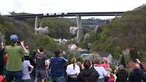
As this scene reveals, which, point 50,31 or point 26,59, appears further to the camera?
point 50,31

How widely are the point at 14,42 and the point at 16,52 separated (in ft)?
0.79

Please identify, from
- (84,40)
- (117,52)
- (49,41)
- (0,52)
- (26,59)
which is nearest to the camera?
(0,52)

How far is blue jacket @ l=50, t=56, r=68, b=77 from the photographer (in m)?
12.8

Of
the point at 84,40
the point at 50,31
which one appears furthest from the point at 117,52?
the point at 50,31

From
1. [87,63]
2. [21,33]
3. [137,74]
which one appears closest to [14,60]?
[87,63]

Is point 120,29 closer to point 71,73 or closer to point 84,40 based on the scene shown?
point 84,40

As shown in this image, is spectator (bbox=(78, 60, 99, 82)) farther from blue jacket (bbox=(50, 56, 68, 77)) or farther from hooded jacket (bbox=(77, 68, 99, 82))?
blue jacket (bbox=(50, 56, 68, 77))

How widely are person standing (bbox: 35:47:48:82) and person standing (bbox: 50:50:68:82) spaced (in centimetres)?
34

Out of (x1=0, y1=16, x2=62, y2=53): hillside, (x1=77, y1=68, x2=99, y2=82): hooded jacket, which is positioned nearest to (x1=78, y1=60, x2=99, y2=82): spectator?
(x1=77, y1=68, x2=99, y2=82): hooded jacket

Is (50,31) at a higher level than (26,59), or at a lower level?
lower

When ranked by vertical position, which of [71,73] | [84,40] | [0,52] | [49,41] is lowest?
[84,40]

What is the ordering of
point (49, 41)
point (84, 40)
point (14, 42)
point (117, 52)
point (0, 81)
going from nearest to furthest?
1. point (0, 81)
2. point (14, 42)
3. point (49, 41)
4. point (117, 52)
5. point (84, 40)

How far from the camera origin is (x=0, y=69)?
447 inches

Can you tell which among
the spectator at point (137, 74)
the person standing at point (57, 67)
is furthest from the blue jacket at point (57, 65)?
the spectator at point (137, 74)
